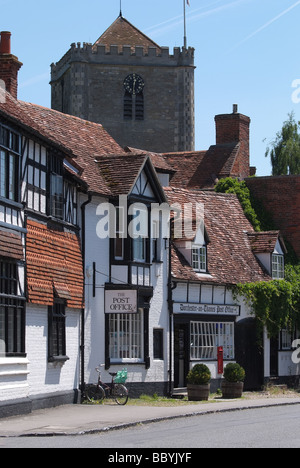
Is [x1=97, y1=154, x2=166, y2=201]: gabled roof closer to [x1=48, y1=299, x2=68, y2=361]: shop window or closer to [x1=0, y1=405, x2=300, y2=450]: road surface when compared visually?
[x1=48, y1=299, x2=68, y2=361]: shop window

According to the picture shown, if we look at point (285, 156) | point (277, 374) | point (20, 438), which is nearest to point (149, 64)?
point (285, 156)

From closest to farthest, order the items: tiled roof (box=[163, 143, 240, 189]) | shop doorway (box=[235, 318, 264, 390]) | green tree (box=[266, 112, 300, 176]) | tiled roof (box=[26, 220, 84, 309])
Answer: tiled roof (box=[26, 220, 84, 309]) → shop doorway (box=[235, 318, 264, 390]) → tiled roof (box=[163, 143, 240, 189]) → green tree (box=[266, 112, 300, 176])

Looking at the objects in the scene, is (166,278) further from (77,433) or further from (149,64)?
(149,64)

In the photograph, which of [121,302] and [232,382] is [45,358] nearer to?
[121,302]

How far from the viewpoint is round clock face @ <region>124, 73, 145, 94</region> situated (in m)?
83.1

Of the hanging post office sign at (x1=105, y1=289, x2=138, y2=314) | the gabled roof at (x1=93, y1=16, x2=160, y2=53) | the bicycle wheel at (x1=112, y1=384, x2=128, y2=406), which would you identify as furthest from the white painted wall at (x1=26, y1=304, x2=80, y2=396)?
the gabled roof at (x1=93, y1=16, x2=160, y2=53)

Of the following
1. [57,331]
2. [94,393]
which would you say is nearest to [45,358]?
[57,331]

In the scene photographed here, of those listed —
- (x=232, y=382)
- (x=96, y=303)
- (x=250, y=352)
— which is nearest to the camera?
(x=96, y=303)

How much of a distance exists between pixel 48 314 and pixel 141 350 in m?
5.69

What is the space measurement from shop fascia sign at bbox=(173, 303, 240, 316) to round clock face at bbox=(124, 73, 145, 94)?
50.0 meters

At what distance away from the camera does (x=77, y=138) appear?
1227 inches

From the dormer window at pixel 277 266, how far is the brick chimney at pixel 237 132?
381 inches

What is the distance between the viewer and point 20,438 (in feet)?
59.5

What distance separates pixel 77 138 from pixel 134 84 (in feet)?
174
